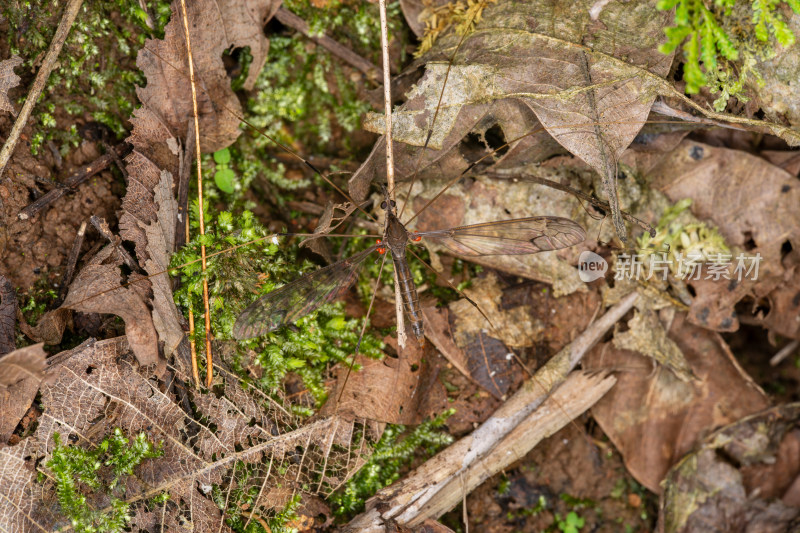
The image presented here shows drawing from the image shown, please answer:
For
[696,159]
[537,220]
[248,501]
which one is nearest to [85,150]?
[248,501]

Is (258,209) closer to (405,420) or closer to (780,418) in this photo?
(405,420)

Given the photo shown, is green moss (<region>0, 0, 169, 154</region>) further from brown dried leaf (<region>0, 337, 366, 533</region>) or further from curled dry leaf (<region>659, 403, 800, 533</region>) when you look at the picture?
curled dry leaf (<region>659, 403, 800, 533</region>)

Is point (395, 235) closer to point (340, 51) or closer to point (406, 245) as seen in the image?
point (406, 245)

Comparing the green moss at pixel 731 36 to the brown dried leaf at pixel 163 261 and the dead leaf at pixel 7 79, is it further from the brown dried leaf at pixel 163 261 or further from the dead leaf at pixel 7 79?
the dead leaf at pixel 7 79

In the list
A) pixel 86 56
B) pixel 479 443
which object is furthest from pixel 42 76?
pixel 479 443

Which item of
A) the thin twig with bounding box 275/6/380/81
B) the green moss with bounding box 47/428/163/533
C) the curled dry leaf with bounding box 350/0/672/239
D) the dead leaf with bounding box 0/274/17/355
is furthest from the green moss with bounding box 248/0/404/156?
the green moss with bounding box 47/428/163/533
